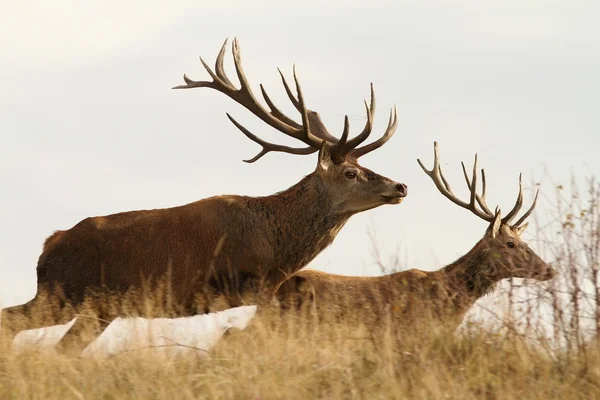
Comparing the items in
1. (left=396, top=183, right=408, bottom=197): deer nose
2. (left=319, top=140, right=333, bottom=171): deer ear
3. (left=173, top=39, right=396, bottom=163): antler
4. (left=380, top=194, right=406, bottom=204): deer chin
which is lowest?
(left=380, top=194, right=406, bottom=204): deer chin

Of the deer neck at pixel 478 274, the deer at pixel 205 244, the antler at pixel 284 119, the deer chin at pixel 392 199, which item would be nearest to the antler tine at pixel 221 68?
the antler at pixel 284 119

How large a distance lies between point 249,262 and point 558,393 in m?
4.17

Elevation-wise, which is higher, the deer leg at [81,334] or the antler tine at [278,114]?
the antler tine at [278,114]

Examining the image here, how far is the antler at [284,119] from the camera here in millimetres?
10039

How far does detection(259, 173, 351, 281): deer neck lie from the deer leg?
1692 mm

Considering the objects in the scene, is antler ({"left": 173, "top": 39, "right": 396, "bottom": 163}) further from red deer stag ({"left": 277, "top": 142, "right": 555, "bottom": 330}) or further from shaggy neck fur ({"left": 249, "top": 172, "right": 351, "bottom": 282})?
red deer stag ({"left": 277, "top": 142, "right": 555, "bottom": 330})

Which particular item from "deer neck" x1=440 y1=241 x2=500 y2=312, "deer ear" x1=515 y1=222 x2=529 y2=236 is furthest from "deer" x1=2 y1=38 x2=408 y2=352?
"deer ear" x1=515 y1=222 x2=529 y2=236

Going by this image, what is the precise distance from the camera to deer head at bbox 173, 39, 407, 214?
969 cm

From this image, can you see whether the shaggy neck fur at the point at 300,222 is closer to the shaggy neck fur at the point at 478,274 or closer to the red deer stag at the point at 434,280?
the red deer stag at the point at 434,280

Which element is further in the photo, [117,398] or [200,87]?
[200,87]

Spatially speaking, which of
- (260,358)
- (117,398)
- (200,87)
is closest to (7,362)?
(117,398)

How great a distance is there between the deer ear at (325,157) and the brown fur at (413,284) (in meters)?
1.02

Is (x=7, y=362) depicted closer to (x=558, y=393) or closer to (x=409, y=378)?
(x=409, y=378)

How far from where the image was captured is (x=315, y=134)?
10508 mm
